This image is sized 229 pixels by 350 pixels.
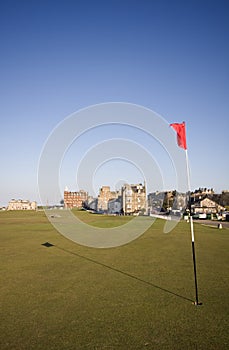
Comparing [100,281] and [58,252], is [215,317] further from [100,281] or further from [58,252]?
[58,252]

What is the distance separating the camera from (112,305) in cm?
943

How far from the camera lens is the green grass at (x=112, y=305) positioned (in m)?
→ 6.95

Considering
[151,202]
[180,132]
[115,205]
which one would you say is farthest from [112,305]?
[151,202]

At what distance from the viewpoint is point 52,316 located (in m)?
8.50

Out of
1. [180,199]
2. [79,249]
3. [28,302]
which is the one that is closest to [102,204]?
[180,199]

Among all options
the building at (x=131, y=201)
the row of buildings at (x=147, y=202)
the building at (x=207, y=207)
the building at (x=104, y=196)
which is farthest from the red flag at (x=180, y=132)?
the building at (x=104, y=196)

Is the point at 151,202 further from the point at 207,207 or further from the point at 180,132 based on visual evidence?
the point at 180,132

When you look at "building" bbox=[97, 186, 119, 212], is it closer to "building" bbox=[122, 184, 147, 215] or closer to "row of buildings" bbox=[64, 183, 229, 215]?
"row of buildings" bbox=[64, 183, 229, 215]

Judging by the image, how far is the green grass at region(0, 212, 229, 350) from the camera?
695cm

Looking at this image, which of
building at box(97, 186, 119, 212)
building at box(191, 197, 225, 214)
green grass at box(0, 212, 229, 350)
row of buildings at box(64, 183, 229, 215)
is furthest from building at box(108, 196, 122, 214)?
green grass at box(0, 212, 229, 350)

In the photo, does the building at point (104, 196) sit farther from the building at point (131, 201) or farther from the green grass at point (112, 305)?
the green grass at point (112, 305)

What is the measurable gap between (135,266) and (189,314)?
7.60 meters

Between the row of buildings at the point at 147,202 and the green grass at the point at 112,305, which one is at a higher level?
the row of buildings at the point at 147,202

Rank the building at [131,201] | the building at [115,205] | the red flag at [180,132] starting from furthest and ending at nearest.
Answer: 1. the building at [115,205]
2. the building at [131,201]
3. the red flag at [180,132]
